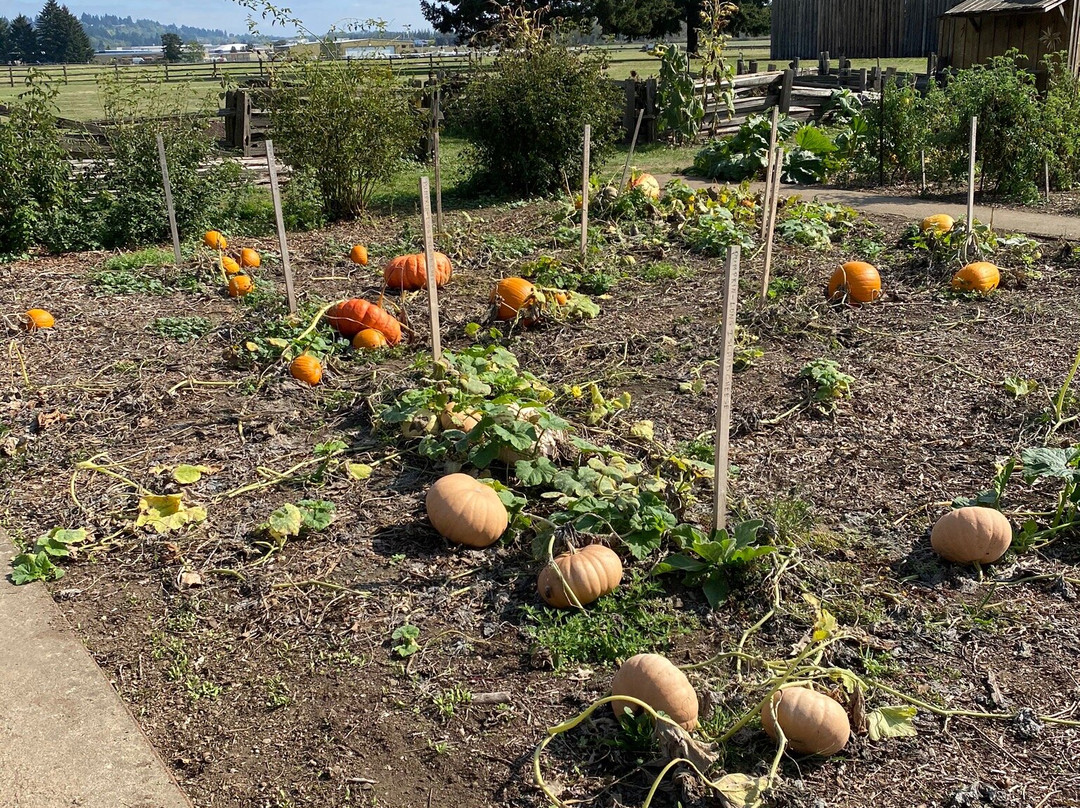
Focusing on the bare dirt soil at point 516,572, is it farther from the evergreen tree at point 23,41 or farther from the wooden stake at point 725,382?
the evergreen tree at point 23,41

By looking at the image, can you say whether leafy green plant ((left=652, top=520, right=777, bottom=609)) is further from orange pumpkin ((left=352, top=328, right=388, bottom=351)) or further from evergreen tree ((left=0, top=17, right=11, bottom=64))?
evergreen tree ((left=0, top=17, right=11, bottom=64))

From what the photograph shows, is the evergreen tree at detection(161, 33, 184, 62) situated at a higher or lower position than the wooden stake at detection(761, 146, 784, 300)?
higher

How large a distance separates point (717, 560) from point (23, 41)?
11320 cm

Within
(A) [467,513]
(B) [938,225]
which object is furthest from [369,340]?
(B) [938,225]

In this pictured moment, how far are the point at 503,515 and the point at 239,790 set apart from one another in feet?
5.62

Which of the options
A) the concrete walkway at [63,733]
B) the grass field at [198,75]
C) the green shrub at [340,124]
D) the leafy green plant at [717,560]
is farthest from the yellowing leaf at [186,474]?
the grass field at [198,75]

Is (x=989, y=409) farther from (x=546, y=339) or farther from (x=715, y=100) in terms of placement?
(x=715, y=100)

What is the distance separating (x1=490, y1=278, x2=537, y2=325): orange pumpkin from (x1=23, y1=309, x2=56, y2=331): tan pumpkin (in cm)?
359

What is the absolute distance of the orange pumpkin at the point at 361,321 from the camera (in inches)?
287

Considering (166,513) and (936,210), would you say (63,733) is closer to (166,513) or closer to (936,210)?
(166,513)

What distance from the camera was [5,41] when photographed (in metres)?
96.9

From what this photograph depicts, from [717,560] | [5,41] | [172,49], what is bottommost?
[717,560]

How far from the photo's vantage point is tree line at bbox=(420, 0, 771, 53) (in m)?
33.2

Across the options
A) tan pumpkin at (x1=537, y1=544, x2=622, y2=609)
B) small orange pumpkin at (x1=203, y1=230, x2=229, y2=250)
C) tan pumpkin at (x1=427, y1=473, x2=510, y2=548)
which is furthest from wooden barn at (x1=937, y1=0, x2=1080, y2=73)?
tan pumpkin at (x1=537, y1=544, x2=622, y2=609)
